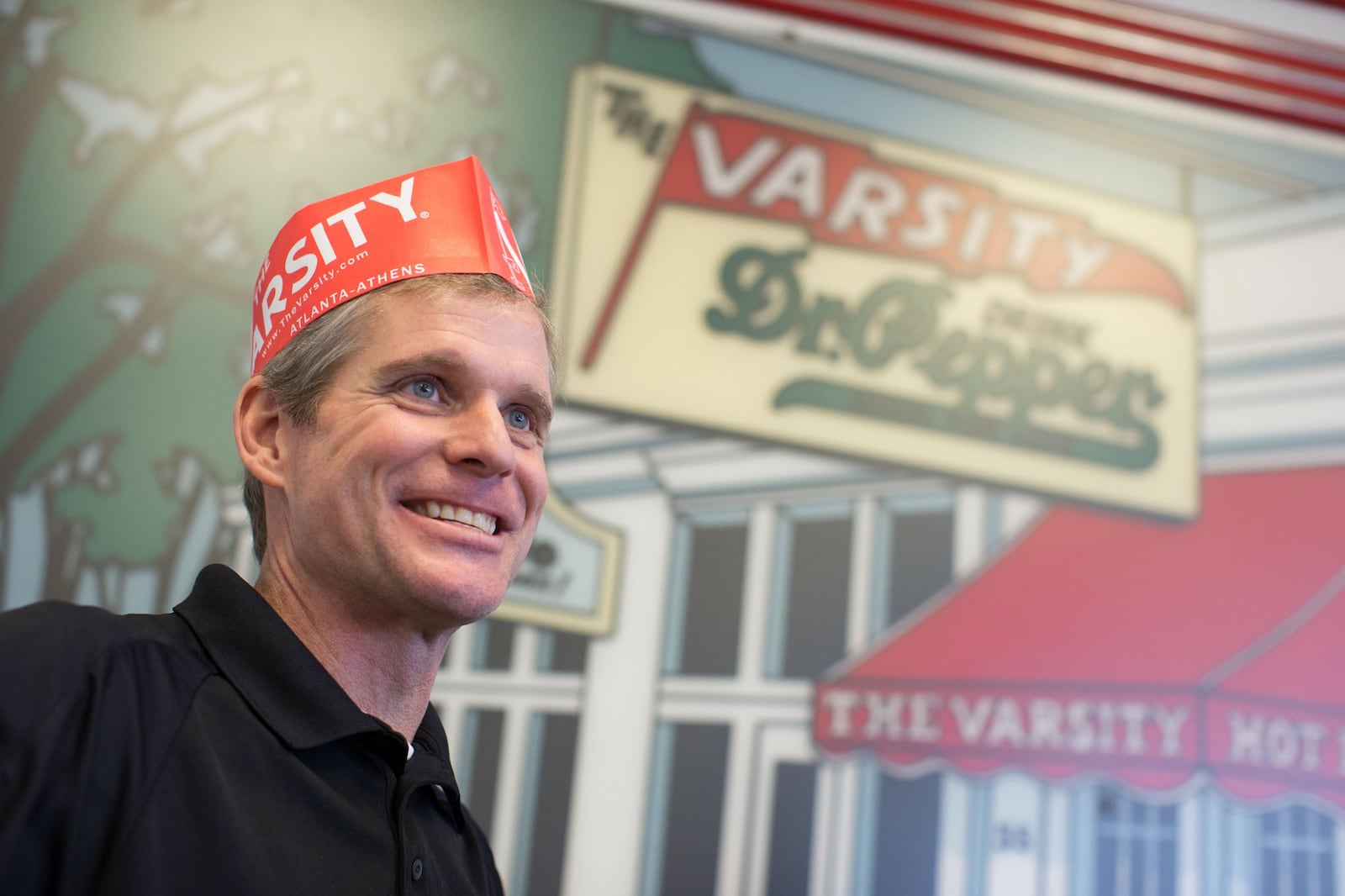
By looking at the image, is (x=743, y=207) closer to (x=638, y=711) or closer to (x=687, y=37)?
(x=687, y=37)

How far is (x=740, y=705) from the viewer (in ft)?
6.68

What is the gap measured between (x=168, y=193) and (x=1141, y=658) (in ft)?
5.98

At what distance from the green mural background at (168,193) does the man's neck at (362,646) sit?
87 centimetres

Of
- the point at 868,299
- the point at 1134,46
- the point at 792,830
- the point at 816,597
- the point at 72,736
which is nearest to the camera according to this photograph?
the point at 72,736

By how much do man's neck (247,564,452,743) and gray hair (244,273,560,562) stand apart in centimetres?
10

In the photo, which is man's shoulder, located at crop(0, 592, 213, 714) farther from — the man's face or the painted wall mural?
the painted wall mural

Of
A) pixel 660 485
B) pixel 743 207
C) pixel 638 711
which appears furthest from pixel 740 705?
pixel 743 207

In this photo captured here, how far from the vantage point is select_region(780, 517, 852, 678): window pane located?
210cm

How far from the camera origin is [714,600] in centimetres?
207

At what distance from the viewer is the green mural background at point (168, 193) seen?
1.78 metres

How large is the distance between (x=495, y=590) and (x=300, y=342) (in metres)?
0.28

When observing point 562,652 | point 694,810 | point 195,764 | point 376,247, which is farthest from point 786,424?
point 195,764

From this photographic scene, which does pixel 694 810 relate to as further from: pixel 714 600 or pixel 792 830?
pixel 714 600

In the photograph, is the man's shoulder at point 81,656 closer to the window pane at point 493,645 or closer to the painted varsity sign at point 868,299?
the window pane at point 493,645
